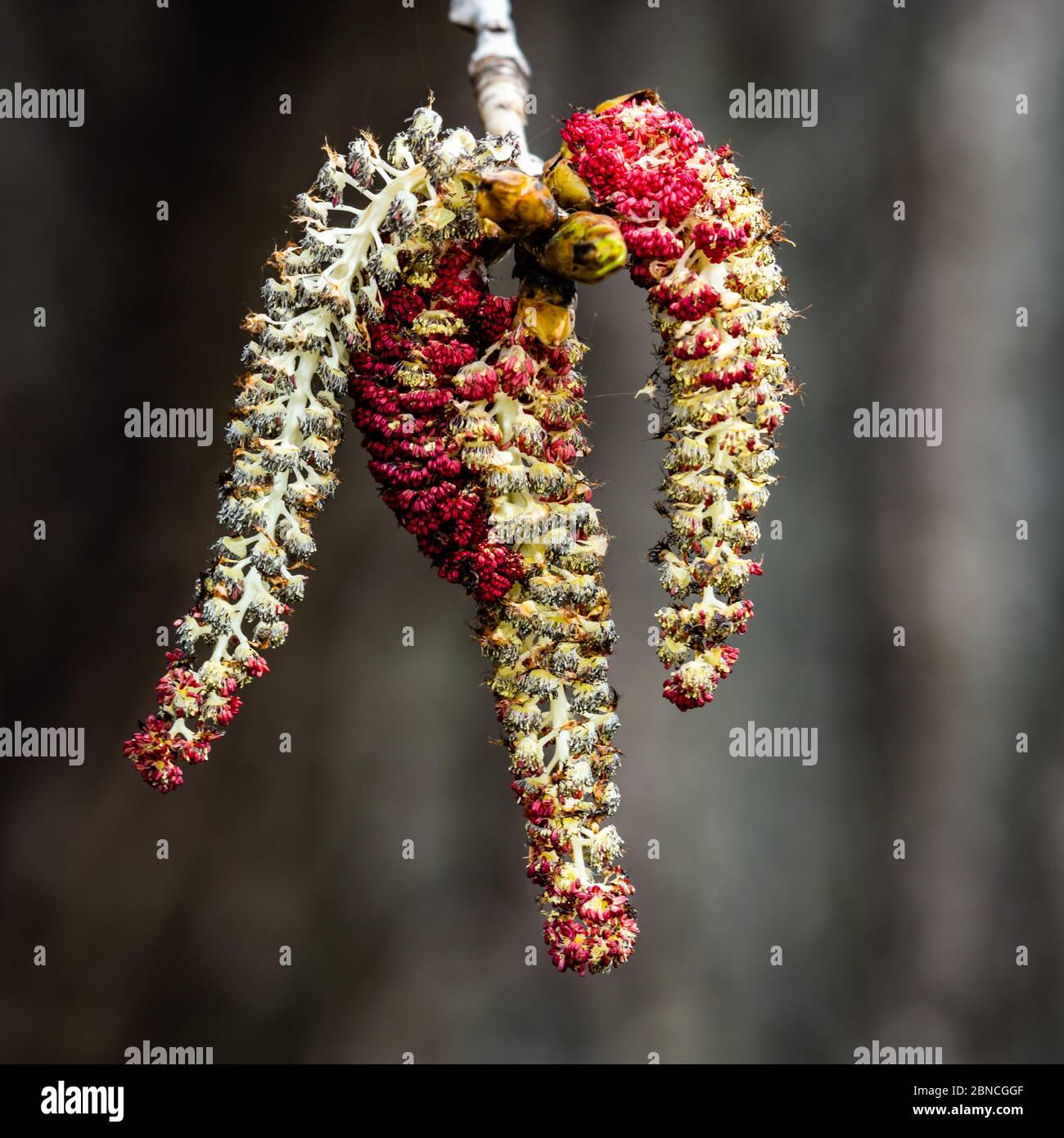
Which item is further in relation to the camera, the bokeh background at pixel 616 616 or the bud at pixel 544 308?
the bokeh background at pixel 616 616

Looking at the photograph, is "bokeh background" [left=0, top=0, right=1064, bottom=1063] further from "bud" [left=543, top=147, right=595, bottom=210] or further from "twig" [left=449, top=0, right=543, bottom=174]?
"bud" [left=543, top=147, right=595, bottom=210]

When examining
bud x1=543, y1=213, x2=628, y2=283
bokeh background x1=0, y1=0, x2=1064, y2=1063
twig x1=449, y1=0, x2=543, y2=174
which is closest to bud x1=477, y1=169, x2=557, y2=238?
bud x1=543, y1=213, x2=628, y2=283

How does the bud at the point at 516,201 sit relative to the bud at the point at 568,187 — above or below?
below

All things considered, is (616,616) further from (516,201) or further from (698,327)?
(516,201)

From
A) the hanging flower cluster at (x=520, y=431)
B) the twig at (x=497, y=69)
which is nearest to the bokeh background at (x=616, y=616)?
the twig at (x=497, y=69)

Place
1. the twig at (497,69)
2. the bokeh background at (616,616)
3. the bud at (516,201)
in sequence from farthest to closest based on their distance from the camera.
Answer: the bokeh background at (616,616) → the twig at (497,69) → the bud at (516,201)

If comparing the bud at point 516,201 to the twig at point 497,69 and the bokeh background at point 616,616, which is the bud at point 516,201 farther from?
the bokeh background at point 616,616

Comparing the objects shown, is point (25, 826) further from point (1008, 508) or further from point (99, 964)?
point (1008, 508)
